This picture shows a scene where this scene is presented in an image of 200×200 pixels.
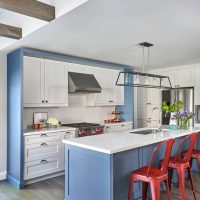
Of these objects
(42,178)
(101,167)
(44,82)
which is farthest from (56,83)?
(101,167)

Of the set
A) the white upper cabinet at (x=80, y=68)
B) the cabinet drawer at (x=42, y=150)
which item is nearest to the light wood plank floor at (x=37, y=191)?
the cabinet drawer at (x=42, y=150)

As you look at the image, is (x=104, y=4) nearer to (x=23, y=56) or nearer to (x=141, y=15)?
(x=141, y=15)

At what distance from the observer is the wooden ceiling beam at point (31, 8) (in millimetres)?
2211

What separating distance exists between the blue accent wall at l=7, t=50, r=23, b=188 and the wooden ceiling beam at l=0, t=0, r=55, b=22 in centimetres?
140

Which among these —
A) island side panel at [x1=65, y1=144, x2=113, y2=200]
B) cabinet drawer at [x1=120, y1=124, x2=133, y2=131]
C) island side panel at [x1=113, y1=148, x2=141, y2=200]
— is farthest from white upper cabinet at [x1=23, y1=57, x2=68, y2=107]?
island side panel at [x1=113, y1=148, x2=141, y2=200]

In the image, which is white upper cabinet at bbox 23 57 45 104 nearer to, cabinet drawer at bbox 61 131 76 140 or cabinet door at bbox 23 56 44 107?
cabinet door at bbox 23 56 44 107

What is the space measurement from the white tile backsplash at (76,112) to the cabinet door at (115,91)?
1.24 feet

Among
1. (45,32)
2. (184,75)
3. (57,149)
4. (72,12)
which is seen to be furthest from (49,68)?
(184,75)

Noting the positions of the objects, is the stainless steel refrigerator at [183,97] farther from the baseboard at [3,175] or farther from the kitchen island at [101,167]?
the baseboard at [3,175]

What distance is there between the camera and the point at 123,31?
299cm

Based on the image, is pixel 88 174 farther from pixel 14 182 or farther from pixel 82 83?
pixel 82 83

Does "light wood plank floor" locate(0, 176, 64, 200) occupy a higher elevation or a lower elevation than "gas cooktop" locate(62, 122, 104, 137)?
lower

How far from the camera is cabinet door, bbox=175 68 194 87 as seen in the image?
216 inches

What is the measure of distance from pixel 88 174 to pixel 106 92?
10.1 feet
